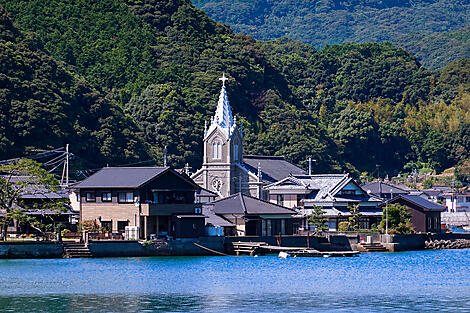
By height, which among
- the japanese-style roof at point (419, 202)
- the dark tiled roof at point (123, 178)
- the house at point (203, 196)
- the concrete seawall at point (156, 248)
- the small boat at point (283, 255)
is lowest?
the small boat at point (283, 255)

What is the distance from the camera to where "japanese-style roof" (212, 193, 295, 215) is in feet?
232

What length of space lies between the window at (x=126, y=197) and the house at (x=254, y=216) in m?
7.58

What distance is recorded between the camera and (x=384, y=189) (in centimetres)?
9869

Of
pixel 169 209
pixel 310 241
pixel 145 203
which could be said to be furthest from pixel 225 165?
pixel 145 203

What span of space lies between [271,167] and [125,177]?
34.2 m

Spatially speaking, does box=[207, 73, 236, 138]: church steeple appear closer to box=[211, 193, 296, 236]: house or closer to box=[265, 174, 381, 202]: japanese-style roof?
box=[265, 174, 381, 202]: japanese-style roof

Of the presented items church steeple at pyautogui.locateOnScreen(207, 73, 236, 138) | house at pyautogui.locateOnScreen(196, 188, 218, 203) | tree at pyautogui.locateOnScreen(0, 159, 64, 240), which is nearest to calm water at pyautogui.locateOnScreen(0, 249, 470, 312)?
tree at pyautogui.locateOnScreen(0, 159, 64, 240)

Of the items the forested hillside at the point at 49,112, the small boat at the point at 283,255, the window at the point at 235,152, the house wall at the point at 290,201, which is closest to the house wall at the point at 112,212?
the small boat at the point at 283,255

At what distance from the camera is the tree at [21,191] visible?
204 feet

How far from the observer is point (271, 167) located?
9956 cm

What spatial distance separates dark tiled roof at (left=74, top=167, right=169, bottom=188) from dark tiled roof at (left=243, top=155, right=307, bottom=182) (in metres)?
28.7

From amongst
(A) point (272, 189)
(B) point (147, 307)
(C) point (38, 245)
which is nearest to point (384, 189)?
(A) point (272, 189)

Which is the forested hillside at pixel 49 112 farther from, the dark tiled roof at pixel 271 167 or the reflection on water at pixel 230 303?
the reflection on water at pixel 230 303

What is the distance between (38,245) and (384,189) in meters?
47.1
